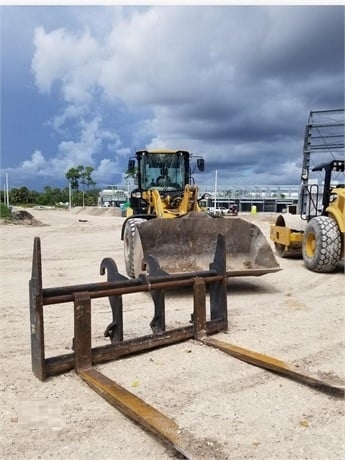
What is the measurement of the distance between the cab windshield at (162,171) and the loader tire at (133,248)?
6.10 ft

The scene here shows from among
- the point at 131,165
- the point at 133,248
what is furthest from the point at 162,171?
the point at 133,248

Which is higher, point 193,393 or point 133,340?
point 133,340

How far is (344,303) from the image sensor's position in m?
6.12

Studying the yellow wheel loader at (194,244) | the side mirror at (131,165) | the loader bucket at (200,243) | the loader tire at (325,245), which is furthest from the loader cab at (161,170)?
the loader tire at (325,245)

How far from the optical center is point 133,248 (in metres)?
6.71

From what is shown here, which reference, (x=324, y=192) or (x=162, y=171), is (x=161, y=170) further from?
(x=324, y=192)

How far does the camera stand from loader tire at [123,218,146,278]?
6.34 m

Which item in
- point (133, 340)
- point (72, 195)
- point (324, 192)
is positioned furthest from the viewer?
point (72, 195)

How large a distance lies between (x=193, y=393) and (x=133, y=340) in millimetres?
939

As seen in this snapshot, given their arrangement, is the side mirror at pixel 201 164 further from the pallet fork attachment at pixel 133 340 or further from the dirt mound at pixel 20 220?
the dirt mound at pixel 20 220

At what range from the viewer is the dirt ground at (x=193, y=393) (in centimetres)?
258

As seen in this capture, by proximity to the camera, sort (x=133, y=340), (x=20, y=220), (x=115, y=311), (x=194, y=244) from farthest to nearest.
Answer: (x=20, y=220)
(x=194, y=244)
(x=115, y=311)
(x=133, y=340)

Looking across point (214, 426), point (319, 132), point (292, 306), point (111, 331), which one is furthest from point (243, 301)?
point (319, 132)

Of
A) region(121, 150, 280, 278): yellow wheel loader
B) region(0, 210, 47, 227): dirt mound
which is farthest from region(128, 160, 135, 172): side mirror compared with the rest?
region(0, 210, 47, 227): dirt mound
